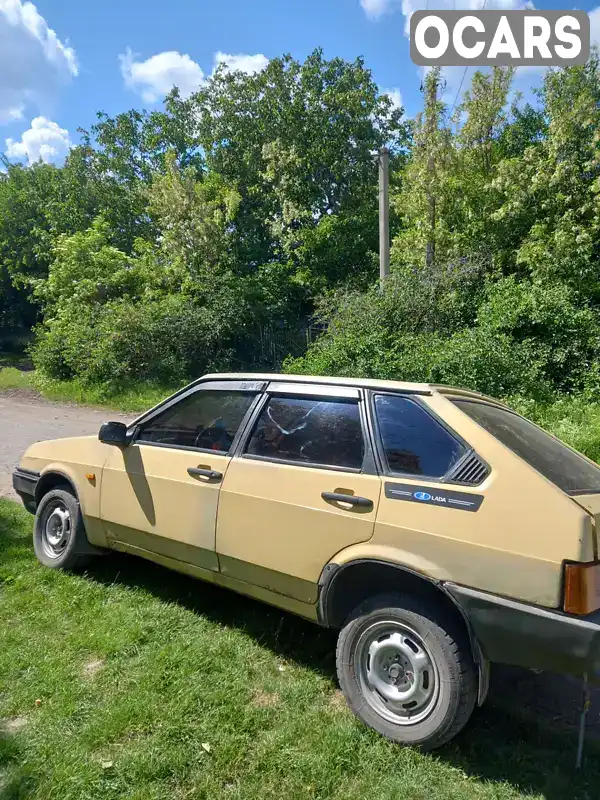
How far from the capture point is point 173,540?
3623 mm

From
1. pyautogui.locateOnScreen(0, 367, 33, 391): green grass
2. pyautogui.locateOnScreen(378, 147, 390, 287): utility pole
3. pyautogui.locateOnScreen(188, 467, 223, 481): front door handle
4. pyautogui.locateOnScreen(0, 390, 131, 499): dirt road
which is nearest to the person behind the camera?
pyautogui.locateOnScreen(188, 467, 223, 481): front door handle

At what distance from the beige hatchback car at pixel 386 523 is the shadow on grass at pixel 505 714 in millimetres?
293

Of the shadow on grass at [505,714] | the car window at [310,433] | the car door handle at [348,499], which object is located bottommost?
the shadow on grass at [505,714]

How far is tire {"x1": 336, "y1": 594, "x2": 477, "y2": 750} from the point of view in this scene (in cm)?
242

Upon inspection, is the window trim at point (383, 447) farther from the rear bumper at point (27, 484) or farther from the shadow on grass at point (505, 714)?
the rear bumper at point (27, 484)

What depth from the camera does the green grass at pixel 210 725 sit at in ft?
7.68

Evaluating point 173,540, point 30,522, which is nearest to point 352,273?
point 30,522

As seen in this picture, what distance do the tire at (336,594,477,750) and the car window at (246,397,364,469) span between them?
0.77 m

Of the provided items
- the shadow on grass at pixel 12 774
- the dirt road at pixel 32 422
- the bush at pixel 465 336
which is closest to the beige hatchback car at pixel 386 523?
the shadow on grass at pixel 12 774

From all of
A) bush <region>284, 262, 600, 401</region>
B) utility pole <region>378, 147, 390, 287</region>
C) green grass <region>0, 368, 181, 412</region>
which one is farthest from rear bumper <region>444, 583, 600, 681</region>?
utility pole <region>378, 147, 390, 287</region>

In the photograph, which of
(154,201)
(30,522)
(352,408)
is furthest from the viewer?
(154,201)

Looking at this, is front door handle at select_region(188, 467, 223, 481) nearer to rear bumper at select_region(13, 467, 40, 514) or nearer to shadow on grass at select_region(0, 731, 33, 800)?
shadow on grass at select_region(0, 731, 33, 800)

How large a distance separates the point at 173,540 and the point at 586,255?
499 inches

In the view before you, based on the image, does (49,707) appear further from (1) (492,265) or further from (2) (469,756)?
(1) (492,265)
